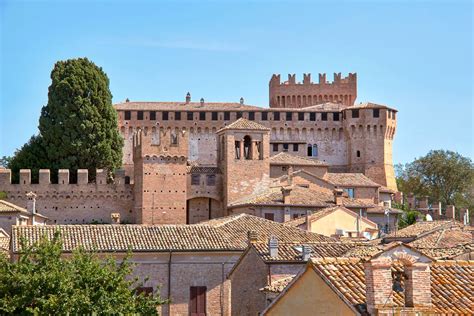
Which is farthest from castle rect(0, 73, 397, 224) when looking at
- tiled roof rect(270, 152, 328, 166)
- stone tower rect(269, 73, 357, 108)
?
stone tower rect(269, 73, 357, 108)

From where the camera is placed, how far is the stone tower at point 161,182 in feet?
197

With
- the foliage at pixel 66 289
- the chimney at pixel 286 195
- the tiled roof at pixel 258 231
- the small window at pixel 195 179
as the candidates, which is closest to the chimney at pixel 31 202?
the small window at pixel 195 179

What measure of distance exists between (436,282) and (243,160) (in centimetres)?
4587

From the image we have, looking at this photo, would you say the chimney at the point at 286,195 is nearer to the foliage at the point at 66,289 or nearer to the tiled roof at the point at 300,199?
the tiled roof at the point at 300,199

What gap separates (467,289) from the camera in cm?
1612

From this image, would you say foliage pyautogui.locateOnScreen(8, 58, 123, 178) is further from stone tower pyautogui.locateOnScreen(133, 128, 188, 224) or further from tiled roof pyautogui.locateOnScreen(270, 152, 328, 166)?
tiled roof pyautogui.locateOnScreen(270, 152, 328, 166)

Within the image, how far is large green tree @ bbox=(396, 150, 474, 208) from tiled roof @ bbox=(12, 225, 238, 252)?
2015 inches

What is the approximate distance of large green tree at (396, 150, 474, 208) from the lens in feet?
273

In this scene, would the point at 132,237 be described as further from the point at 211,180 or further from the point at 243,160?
the point at 211,180

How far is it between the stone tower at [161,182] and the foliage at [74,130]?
4.21m

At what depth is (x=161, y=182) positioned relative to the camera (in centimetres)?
6053

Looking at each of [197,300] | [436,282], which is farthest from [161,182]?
[436,282]

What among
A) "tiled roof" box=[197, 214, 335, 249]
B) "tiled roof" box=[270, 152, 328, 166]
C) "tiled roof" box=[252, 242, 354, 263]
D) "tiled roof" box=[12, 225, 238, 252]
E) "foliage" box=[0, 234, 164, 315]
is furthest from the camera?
"tiled roof" box=[270, 152, 328, 166]

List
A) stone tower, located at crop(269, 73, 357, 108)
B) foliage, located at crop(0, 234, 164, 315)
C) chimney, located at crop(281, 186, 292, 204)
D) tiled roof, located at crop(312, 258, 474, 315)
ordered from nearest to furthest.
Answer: tiled roof, located at crop(312, 258, 474, 315), foliage, located at crop(0, 234, 164, 315), chimney, located at crop(281, 186, 292, 204), stone tower, located at crop(269, 73, 357, 108)
